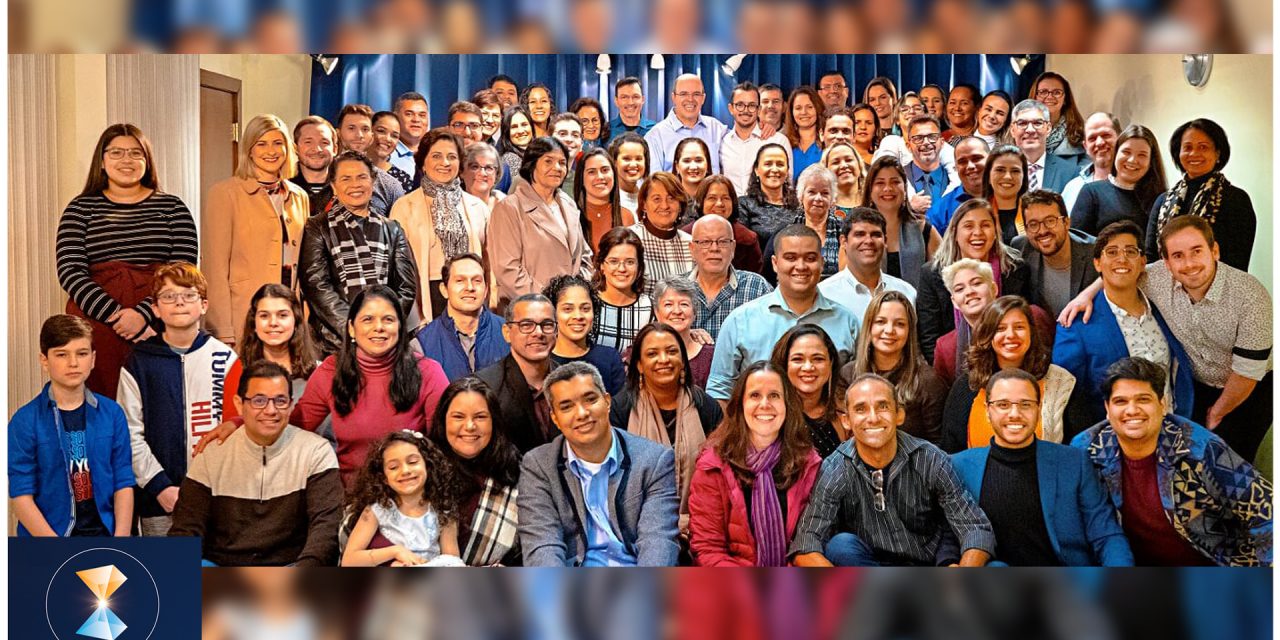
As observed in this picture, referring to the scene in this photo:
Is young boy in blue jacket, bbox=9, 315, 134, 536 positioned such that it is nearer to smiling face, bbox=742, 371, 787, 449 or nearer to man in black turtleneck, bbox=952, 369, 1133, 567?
smiling face, bbox=742, 371, 787, 449

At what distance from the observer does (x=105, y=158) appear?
4012 millimetres

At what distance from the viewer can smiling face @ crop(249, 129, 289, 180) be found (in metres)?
4.00

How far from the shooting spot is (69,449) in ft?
A: 13.2

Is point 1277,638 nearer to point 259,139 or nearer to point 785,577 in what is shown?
point 785,577

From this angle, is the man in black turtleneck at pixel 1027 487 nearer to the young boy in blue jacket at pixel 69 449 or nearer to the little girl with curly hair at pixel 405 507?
the little girl with curly hair at pixel 405 507

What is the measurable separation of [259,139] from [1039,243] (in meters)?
2.51

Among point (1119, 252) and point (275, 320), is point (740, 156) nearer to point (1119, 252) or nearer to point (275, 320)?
point (1119, 252)

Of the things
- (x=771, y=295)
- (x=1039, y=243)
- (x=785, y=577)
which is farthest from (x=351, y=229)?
(x=1039, y=243)

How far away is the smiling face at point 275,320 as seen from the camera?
3982 mm

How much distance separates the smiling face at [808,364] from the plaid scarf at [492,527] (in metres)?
0.96

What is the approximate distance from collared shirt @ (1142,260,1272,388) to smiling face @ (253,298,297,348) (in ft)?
8.96

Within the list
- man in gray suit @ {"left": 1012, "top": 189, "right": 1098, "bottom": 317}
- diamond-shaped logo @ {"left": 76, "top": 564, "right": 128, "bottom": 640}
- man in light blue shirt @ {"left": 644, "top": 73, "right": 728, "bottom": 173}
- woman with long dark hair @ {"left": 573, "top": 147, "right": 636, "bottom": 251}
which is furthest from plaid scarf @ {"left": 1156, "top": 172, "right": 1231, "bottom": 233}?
diamond-shaped logo @ {"left": 76, "top": 564, "right": 128, "bottom": 640}

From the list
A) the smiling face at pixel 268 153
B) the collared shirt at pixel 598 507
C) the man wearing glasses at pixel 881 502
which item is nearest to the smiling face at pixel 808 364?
the man wearing glasses at pixel 881 502

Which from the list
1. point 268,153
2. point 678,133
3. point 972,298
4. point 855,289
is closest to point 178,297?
point 268,153
